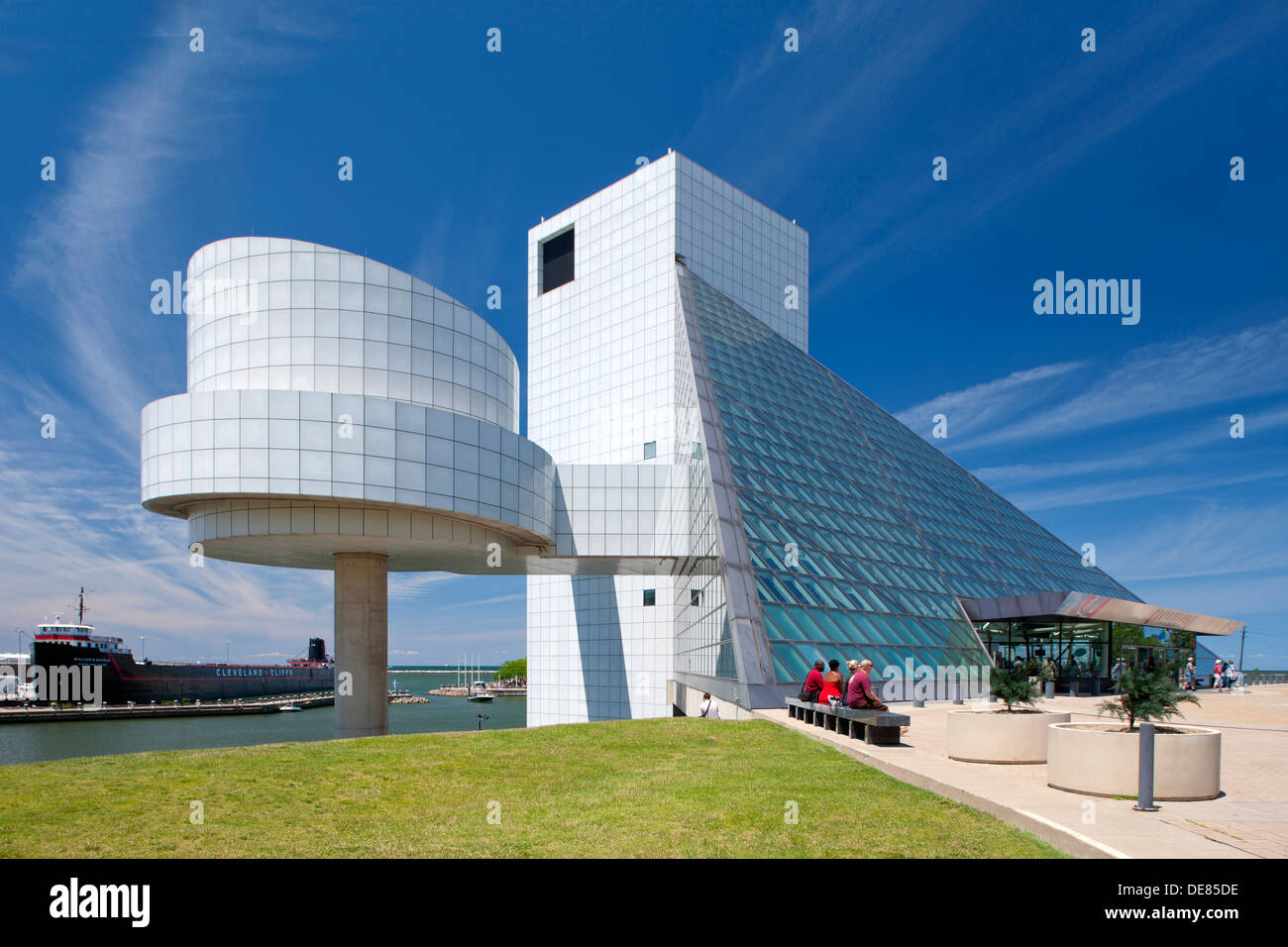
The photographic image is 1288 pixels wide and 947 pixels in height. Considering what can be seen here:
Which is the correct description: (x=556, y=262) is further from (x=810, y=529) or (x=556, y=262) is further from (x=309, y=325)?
(x=810, y=529)

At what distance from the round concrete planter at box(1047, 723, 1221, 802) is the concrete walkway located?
0.16 m

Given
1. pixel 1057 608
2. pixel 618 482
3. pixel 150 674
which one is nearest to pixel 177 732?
pixel 150 674

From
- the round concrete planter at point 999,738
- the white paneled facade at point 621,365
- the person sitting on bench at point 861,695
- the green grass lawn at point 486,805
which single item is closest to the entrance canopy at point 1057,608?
the white paneled facade at point 621,365

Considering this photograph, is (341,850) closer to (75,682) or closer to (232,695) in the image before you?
(75,682)

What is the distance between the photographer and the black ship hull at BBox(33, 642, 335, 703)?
3260 inches

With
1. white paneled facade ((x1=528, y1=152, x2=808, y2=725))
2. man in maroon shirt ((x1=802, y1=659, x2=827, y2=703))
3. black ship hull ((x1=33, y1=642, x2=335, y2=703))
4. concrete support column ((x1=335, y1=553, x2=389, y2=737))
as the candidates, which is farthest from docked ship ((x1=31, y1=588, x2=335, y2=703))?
man in maroon shirt ((x1=802, y1=659, x2=827, y2=703))

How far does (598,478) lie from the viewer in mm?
29844

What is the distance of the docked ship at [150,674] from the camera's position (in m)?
83.0

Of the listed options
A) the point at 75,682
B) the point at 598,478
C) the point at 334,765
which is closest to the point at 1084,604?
the point at 598,478

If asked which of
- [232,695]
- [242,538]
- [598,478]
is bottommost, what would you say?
[232,695]

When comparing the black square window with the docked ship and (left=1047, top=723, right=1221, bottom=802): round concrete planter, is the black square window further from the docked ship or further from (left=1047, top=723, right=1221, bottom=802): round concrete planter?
the docked ship

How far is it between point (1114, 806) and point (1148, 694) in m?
1.91
